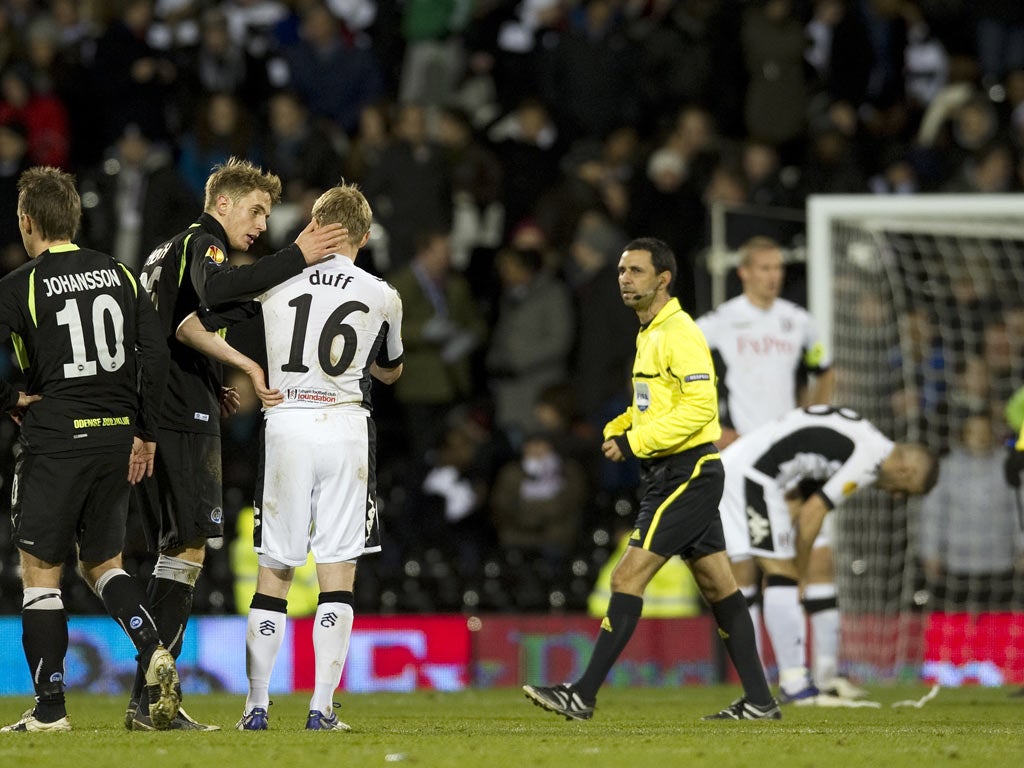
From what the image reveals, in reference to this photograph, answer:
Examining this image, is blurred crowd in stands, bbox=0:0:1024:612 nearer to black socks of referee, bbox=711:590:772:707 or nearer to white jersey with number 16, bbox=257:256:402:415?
black socks of referee, bbox=711:590:772:707

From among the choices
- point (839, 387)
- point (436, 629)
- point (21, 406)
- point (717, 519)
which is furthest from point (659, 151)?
point (21, 406)

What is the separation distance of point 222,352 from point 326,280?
0.52m

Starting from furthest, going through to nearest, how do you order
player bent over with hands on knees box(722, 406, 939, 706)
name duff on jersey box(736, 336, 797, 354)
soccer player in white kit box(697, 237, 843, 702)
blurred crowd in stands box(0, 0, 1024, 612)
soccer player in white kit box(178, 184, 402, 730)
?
1. blurred crowd in stands box(0, 0, 1024, 612)
2. name duff on jersey box(736, 336, 797, 354)
3. soccer player in white kit box(697, 237, 843, 702)
4. player bent over with hands on knees box(722, 406, 939, 706)
5. soccer player in white kit box(178, 184, 402, 730)

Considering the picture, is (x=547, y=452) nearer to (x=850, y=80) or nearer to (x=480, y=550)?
(x=480, y=550)

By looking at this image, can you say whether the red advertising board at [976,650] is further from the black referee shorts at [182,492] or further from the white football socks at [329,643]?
the black referee shorts at [182,492]

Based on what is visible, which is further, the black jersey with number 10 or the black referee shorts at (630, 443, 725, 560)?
the black referee shorts at (630, 443, 725, 560)

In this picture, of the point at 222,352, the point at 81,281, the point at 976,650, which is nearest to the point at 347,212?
the point at 222,352

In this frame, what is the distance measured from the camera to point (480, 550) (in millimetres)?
13734

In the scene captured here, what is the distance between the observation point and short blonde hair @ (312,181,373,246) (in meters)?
7.21

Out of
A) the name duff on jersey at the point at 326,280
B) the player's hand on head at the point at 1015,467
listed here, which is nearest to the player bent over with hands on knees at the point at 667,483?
the name duff on jersey at the point at 326,280

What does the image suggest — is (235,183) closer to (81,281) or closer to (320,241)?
(320,241)

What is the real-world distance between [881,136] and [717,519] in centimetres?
879

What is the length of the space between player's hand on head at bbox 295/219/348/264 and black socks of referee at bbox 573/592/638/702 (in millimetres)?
2075

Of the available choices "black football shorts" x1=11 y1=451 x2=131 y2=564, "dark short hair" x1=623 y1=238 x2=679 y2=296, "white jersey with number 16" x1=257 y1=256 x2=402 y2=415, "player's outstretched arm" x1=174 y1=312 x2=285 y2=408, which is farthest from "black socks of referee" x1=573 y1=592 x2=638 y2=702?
"black football shorts" x1=11 y1=451 x2=131 y2=564
